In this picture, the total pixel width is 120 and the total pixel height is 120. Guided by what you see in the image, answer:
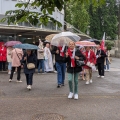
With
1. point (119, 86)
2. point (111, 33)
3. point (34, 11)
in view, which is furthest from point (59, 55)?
point (111, 33)

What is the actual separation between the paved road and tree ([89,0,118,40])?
48.0m

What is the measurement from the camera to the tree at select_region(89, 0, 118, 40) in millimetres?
58625

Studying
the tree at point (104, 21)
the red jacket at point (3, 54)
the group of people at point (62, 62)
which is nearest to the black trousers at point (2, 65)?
the red jacket at point (3, 54)

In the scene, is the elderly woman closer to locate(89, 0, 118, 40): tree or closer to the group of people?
the group of people

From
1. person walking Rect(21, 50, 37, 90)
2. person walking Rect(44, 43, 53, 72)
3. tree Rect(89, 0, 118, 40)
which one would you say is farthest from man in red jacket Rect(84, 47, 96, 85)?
tree Rect(89, 0, 118, 40)

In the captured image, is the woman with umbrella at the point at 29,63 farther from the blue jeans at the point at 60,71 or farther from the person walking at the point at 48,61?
the person walking at the point at 48,61

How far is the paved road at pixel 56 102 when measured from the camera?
6953mm

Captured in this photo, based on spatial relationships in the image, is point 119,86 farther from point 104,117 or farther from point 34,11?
point 34,11

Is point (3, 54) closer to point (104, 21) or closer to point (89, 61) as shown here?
point (89, 61)

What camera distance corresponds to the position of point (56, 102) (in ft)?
27.5

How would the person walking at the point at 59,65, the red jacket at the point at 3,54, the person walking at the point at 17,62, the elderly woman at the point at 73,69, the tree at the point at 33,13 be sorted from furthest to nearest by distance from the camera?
the red jacket at the point at 3,54, the person walking at the point at 17,62, the person walking at the point at 59,65, the elderly woman at the point at 73,69, the tree at the point at 33,13

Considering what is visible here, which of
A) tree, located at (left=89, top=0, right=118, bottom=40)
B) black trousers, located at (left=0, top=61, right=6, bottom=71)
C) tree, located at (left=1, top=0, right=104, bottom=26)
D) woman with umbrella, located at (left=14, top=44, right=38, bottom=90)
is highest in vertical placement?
tree, located at (left=89, top=0, right=118, bottom=40)

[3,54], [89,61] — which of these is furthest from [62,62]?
[3,54]

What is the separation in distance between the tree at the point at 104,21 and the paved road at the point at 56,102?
48.0 metres
